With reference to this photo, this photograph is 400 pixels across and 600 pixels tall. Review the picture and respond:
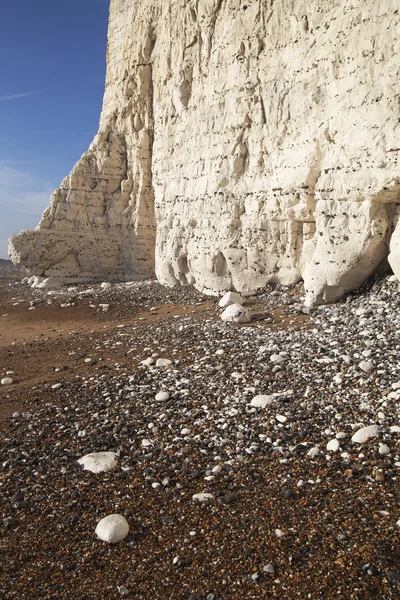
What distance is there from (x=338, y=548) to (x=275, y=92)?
10.8 m

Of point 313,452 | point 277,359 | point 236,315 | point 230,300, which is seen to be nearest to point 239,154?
point 230,300

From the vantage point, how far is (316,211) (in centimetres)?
920

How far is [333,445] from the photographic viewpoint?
3609mm

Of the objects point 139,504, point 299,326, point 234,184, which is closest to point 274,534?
point 139,504

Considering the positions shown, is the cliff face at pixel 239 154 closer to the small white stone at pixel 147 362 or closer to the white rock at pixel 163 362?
the white rock at pixel 163 362

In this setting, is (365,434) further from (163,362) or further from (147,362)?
(147,362)

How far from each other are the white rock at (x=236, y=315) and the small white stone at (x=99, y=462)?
520 cm

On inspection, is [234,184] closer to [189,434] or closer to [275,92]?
[275,92]

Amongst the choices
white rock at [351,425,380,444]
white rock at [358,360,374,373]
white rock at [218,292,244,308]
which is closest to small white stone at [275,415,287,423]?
white rock at [351,425,380,444]

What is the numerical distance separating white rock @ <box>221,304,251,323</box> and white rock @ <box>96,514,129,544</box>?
601 cm

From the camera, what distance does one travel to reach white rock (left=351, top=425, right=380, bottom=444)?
11.9 ft

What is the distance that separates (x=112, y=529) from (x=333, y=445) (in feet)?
6.42

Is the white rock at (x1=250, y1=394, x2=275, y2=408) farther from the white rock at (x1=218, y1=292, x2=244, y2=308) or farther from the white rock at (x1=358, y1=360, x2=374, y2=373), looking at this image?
the white rock at (x1=218, y1=292, x2=244, y2=308)

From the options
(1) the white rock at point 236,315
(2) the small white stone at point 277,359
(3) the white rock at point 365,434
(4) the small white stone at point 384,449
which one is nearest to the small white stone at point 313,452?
(3) the white rock at point 365,434
